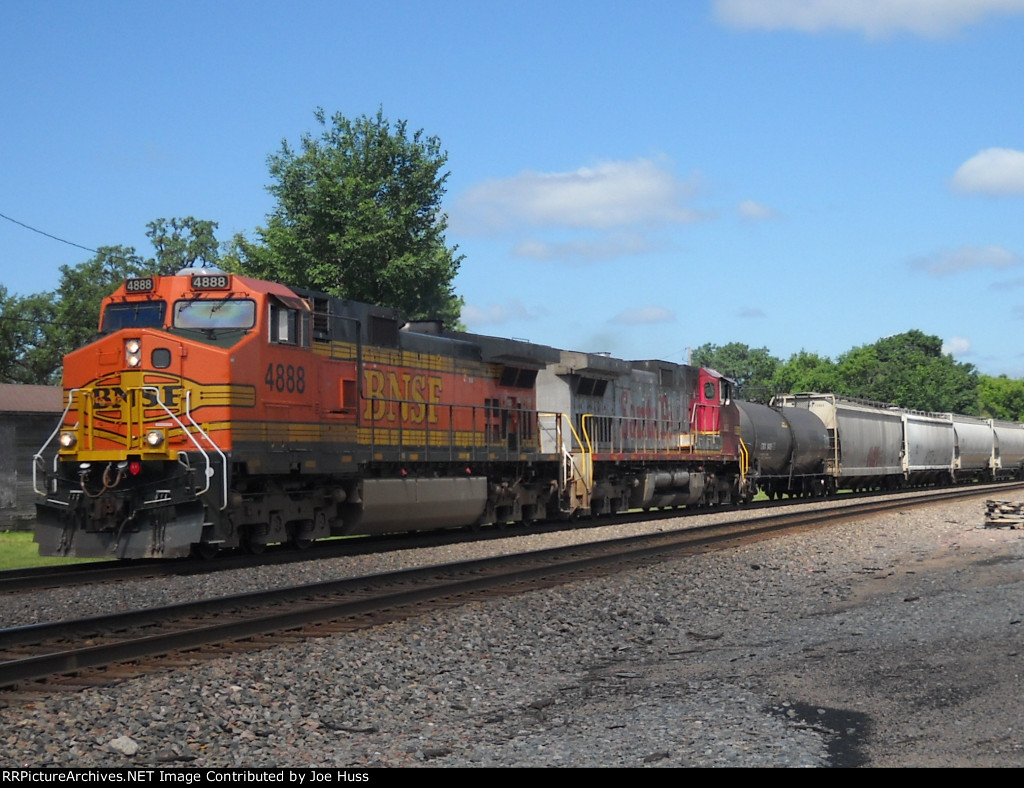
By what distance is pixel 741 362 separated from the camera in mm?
135750

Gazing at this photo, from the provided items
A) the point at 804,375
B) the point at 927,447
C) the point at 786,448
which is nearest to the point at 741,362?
the point at 804,375

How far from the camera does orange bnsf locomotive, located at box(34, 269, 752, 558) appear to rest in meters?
14.4

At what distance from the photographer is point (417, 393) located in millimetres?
19297

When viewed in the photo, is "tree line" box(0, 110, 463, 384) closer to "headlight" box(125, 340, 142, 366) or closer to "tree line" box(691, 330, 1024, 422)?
"headlight" box(125, 340, 142, 366)

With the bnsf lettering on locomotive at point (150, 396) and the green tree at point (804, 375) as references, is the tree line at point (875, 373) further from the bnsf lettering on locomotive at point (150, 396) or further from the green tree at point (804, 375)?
the bnsf lettering on locomotive at point (150, 396)

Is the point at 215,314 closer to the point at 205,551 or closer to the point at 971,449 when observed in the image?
the point at 205,551

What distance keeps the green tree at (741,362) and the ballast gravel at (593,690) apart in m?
124

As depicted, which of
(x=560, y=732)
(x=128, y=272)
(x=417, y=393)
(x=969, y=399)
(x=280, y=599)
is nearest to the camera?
(x=560, y=732)

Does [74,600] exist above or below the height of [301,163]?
below

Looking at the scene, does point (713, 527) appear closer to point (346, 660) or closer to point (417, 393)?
point (417, 393)

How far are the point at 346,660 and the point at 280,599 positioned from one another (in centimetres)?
292

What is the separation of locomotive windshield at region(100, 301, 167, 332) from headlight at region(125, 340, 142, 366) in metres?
0.45
